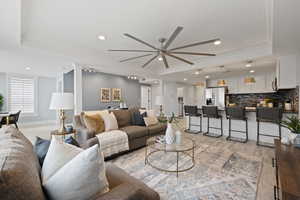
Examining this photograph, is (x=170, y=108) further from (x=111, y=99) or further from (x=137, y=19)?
(x=137, y=19)

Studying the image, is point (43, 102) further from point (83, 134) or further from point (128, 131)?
point (128, 131)

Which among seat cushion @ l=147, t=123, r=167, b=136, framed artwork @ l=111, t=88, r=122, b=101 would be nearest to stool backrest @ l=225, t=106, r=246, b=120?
seat cushion @ l=147, t=123, r=167, b=136

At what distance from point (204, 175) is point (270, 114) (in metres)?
2.53

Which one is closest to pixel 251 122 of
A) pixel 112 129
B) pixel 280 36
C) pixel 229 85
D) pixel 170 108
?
pixel 280 36

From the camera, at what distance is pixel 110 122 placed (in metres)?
3.25

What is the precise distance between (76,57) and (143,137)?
2.98 m

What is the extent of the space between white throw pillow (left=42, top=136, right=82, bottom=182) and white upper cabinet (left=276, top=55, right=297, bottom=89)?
4610 mm

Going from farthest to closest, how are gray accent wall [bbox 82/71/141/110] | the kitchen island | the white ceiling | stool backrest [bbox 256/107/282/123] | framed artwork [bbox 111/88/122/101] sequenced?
framed artwork [bbox 111/88/122/101]
gray accent wall [bbox 82/71/141/110]
the kitchen island
stool backrest [bbox 256/107/282/123]
the white ceiling

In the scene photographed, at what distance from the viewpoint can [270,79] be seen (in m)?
5.57

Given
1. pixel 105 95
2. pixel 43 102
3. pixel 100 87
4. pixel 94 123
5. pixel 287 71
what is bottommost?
pixel 94 123

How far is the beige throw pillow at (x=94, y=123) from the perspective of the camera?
2.91 metres

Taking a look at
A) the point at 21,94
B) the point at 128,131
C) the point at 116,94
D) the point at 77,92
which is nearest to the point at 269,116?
the point at 128,131

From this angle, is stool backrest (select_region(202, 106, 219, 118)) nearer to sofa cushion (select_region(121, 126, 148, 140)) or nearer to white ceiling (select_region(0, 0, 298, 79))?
white ceiling (select_region(0, 0, 298, 79))

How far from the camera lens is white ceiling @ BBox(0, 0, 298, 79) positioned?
208cm
